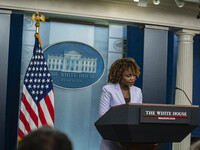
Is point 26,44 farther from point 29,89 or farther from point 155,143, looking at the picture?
point 155,143

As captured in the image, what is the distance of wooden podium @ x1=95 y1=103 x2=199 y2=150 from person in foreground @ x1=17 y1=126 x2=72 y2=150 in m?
1.06

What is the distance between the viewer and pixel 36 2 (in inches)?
185

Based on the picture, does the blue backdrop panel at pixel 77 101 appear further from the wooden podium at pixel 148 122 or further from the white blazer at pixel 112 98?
the wooden podium at pixel 148 122

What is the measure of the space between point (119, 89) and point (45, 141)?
1.78 metres

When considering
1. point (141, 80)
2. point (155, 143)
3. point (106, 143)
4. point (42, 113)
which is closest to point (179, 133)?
point (155, 143)

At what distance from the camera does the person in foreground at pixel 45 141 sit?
2.41ft

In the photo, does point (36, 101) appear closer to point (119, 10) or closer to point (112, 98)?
point (112, 98)

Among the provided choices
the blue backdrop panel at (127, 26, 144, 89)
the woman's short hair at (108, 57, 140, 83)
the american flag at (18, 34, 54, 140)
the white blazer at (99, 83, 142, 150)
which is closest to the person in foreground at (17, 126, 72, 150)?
the white blazer at (99, 83, 142, 150)

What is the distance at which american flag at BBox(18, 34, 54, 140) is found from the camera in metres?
3.64

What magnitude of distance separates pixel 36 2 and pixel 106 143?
302 centimetres

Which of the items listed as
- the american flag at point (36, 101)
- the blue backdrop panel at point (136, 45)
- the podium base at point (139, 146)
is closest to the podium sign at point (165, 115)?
the podium base at point (139, 146)

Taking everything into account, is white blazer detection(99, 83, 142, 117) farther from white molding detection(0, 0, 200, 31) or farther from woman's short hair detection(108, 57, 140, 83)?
white molding detection(0, 0, 200, 31)

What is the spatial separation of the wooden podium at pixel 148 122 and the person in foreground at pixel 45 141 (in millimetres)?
1058

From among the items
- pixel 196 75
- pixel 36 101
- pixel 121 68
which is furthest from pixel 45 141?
pixel 196 75
